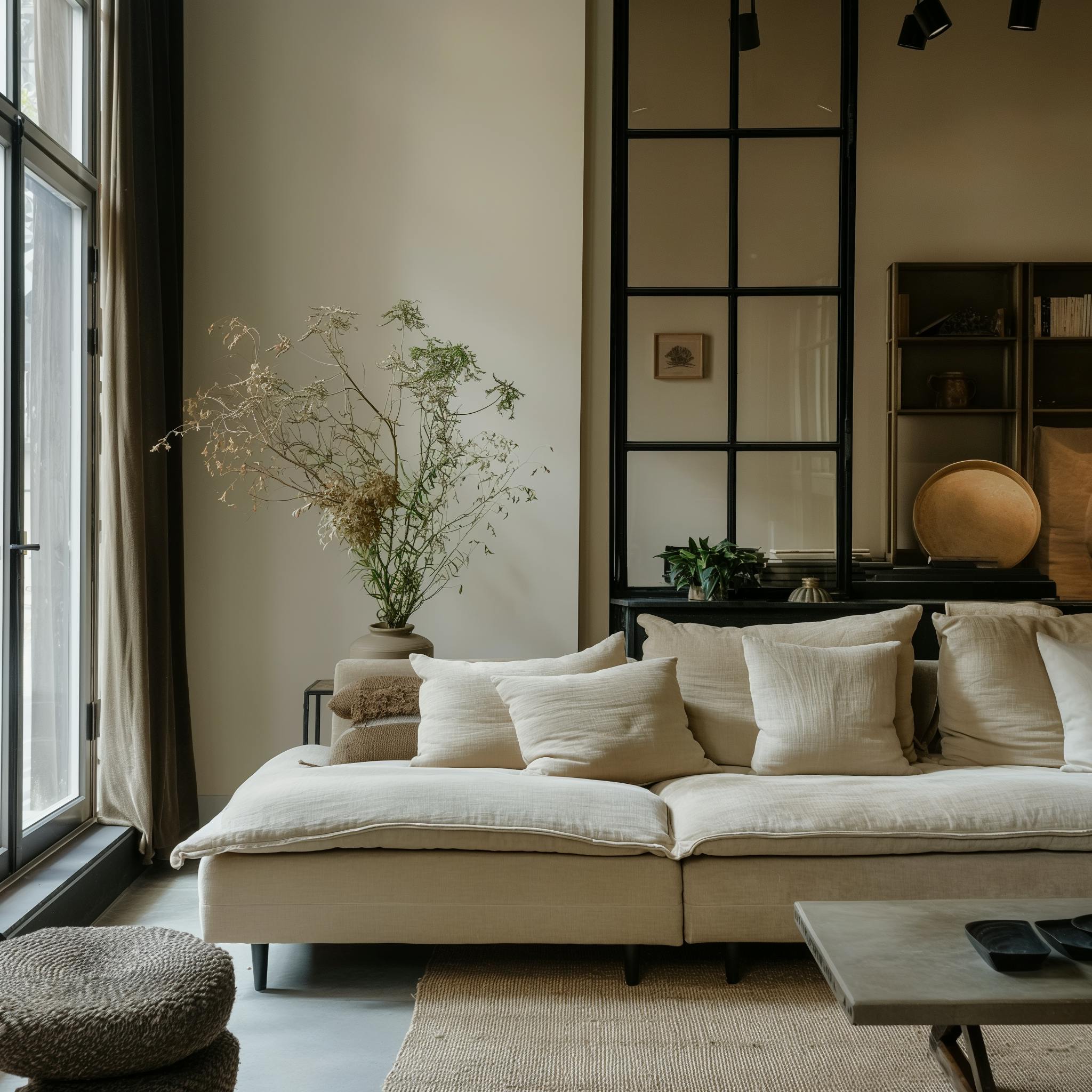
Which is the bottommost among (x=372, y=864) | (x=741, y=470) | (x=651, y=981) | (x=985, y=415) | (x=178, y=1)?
(x=651, y=981)

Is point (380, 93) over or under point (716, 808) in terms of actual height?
over

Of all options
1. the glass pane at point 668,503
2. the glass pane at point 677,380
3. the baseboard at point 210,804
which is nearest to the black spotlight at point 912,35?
the glass pane at point 677,380

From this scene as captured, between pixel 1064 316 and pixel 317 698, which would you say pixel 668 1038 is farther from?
pixel 1064 316

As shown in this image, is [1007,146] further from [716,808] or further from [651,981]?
[651,981]

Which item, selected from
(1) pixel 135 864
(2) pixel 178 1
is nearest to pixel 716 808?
(1) pixel 135 864

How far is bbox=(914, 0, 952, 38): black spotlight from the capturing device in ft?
11.5

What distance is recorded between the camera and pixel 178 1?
4.11 m

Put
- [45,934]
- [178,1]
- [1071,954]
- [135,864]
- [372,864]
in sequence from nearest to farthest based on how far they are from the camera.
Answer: [1071,954] → [45,934] → [372,864] → [135,864] → [178,1]

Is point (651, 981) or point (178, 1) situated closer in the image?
point (651, 981)

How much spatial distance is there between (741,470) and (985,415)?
4.81ft

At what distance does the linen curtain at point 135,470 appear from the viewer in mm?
3381

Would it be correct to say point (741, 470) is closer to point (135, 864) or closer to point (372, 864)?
point (372, 864)

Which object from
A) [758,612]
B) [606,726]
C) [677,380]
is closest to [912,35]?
[677,380]

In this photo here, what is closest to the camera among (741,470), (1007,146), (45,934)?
(45,934)
